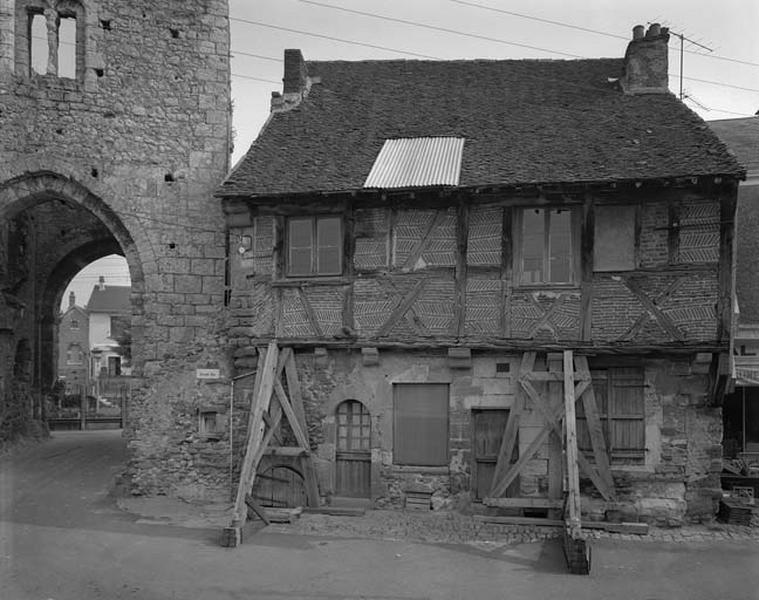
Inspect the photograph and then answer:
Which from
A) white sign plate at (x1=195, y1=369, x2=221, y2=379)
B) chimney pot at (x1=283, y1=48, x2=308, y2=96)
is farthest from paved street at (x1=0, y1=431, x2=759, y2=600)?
chimney pot at (x1=283, y1=48, x2=308, y2=96)

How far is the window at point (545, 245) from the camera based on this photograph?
11680mm

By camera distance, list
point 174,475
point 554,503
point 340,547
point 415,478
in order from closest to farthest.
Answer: point 340,547 → point 554,503 → point 415,478 → point 174,475

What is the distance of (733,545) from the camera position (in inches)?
408

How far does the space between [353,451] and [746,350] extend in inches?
358

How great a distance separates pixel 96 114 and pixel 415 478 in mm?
8768

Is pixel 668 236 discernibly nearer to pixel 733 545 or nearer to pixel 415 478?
pixel 733 545

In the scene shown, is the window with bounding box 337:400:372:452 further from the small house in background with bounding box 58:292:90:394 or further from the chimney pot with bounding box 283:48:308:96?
the small house in background with bounding box 58:292:90:394

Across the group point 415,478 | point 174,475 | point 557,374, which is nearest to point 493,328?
point 557,374

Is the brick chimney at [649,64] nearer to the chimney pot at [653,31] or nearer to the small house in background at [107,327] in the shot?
the chimney pot at [653,31]

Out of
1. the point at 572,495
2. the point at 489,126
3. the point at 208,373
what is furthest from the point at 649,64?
the point at 208,373

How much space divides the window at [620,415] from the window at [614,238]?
1685mm

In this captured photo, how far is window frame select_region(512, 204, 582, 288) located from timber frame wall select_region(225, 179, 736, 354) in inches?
1.1

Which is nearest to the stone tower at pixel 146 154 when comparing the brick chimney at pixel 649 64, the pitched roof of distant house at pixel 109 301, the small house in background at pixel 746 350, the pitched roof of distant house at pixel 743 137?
the brick chimney at pixel 649 64

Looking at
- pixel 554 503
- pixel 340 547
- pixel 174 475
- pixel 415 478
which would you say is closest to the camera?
pixel 340 547
